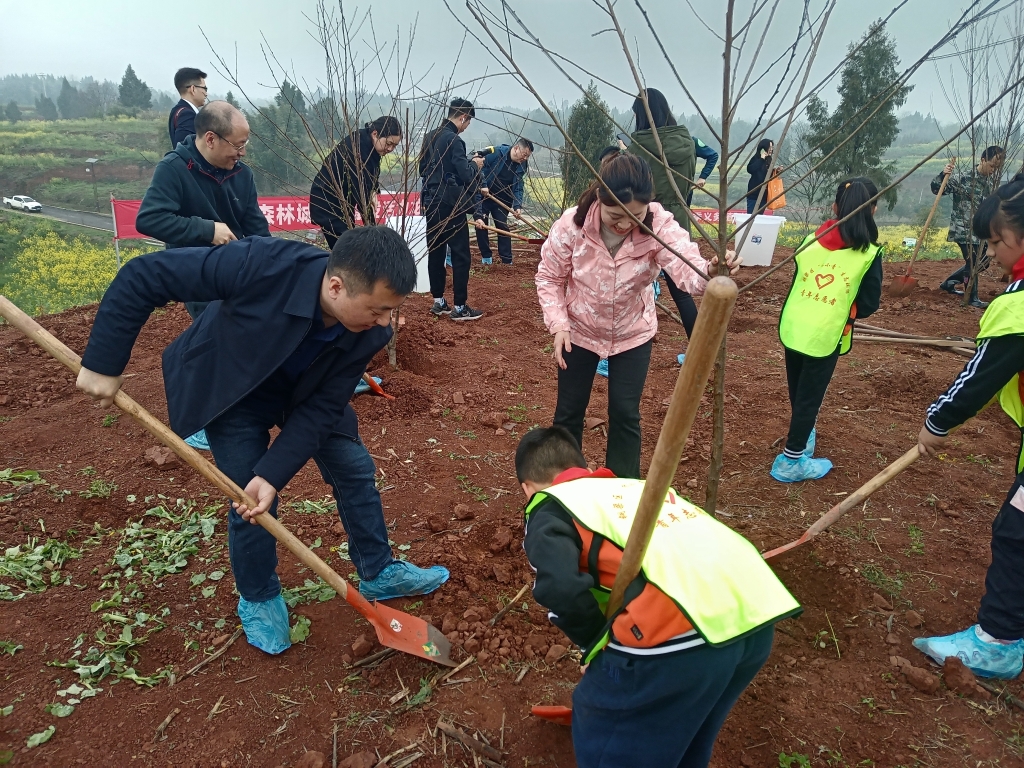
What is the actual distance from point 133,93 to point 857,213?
45953 millimetres

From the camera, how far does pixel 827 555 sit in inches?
115

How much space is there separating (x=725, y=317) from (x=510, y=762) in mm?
1711

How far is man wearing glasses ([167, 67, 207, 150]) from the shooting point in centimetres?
441

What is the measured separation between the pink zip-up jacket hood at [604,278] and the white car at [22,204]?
76.3 ft

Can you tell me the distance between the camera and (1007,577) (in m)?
2.18

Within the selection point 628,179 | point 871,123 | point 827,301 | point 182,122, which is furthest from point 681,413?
point 871,123

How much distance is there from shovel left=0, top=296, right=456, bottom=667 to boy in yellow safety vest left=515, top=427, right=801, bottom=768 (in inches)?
37.0

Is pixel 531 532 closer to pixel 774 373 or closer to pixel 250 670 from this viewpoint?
pixel 250 670

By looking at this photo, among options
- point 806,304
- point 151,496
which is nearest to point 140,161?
point 151,496

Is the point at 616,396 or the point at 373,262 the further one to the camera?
the point at 616,396

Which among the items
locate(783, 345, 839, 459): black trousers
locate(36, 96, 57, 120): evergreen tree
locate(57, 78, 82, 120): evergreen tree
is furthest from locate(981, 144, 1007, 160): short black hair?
locate(36, 96, 57, 120): evergreen tree

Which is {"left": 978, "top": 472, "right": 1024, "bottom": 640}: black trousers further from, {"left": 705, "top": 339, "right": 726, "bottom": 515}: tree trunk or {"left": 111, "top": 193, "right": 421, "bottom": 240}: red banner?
{"left": 111, "top": 193, "right": 421, "bottom": 240}: red banner

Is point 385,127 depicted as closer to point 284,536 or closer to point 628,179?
point 628,179

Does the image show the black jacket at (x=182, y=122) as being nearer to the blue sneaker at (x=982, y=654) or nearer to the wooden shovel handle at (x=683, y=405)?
the wooden shovel handle at (x=683, y=405)
